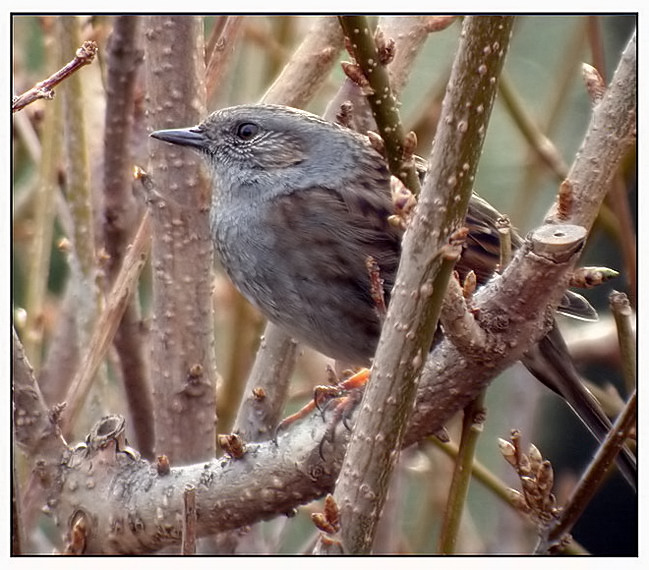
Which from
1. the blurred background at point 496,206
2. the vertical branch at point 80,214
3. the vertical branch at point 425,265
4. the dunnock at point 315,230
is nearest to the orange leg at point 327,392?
the dunnock at point 315,230

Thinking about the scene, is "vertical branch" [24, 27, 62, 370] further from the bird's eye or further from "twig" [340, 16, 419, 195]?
"twig" [340, 16, 419, 195]

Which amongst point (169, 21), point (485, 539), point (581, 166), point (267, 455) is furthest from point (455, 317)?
point (169, 21)

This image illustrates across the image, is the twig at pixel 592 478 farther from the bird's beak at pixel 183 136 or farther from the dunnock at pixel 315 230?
the bird's beak at pixel 183 136

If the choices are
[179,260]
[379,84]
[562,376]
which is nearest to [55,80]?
[379,84]

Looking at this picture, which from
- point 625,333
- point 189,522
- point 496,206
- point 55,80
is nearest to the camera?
point 55,80

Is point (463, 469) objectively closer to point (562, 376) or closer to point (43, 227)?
point (562, 376)
